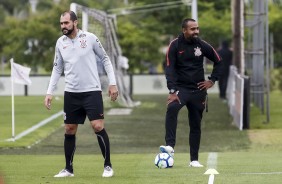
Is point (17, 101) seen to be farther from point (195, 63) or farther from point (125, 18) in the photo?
point (195, 63)

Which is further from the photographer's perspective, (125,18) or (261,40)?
(125,18)

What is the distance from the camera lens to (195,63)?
13461mm

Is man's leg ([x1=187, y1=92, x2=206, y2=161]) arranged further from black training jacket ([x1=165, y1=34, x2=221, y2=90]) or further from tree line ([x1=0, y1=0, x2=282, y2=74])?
tree line ([x1=0, y1=0, x2=282, y2=74])

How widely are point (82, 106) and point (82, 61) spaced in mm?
568

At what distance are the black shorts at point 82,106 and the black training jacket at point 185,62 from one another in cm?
137

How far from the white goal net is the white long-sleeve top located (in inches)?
608

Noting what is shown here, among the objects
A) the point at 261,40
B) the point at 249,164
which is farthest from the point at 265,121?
the point at 249,164

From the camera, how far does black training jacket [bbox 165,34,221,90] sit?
44.0 ft

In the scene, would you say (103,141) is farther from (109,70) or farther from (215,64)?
(215,64)

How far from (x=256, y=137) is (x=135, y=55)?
23.9m

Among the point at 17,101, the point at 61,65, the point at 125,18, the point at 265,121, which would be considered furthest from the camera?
the point at 125,18

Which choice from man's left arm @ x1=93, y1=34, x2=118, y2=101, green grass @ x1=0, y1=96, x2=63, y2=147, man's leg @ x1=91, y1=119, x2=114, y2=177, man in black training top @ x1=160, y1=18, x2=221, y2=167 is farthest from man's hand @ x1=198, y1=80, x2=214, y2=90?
green grass @ x1=0, y1=96, x2=63, y2=147

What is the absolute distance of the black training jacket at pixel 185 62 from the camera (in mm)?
13414

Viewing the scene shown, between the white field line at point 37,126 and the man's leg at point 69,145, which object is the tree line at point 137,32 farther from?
the man's leg at point 69,145
